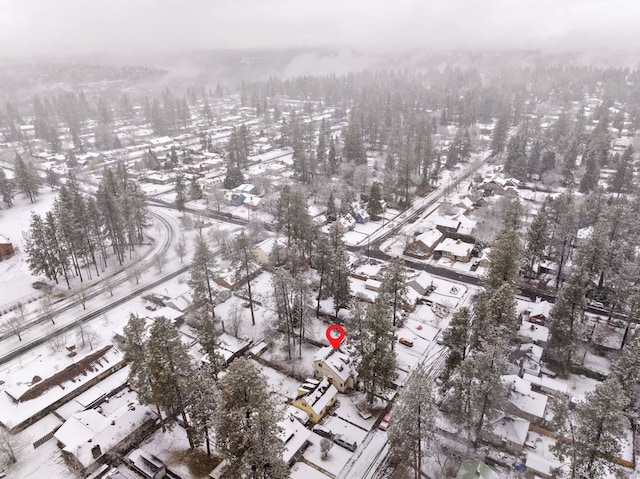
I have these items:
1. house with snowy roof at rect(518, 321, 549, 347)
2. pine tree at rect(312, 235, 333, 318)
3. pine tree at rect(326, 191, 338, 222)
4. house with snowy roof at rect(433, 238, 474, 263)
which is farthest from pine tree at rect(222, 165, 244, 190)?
house with snowy roof at rect(518, 321, 549, 347)

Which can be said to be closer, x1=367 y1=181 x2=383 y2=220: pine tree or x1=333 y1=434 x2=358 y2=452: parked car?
x1=333 y1=434 x2=358 y2=452: parked car

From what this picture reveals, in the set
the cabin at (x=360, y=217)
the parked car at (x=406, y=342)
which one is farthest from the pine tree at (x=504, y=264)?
the cabin at (x=360, y=217)

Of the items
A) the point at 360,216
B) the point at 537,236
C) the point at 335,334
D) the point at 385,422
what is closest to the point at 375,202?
the point at 360,216

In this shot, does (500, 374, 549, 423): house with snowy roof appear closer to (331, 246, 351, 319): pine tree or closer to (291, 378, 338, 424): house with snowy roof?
(291, 378, 338, 424): house with snowy roof

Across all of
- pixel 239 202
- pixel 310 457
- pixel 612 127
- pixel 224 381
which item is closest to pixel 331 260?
pixel 310 457

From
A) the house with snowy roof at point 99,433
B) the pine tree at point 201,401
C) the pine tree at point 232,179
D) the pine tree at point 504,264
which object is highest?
the pine tree at point 504,264

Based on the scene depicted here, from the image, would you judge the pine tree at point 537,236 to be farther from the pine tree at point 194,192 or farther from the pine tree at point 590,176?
the pine tree at point 194,192

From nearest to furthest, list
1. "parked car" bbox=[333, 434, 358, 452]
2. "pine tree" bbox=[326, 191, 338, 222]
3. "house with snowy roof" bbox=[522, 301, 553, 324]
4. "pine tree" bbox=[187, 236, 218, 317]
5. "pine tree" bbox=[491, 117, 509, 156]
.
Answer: "parked car" bbox=[333, 434, 358, 452]
"pine tree" bbox=[187, 236, 218, 317]
"house with snowy roof" bbox=[522, 301, 553, 324]
"pine tree" bbox=[326, 191, 338, 222]
"pine tree" bbox=[491, 117, 509, 156]
